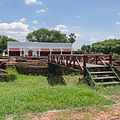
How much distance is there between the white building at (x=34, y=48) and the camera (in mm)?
39250

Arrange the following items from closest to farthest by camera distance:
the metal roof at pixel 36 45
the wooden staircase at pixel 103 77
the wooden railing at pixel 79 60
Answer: the wooden staircase at pixel 103 77
the wooden railing at pixel 79 60
the metal roof at pixel 36 45

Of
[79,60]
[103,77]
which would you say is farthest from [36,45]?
[103,77]

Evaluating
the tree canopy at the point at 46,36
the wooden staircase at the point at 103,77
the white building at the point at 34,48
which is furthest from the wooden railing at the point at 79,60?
the tree canopy at the point at 46,36

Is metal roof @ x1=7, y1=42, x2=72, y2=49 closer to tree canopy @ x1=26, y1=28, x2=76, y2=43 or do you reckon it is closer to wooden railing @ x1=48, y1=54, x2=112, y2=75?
tree canopy @ x1=26, y1=28, x2=76, y2=43

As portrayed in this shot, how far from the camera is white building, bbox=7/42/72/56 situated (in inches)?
1545

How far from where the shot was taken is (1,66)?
15062mm

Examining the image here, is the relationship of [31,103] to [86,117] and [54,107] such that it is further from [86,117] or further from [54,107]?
[86,117]

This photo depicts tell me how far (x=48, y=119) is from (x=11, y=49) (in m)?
38.0

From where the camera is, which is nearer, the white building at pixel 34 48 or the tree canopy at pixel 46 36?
the white building at pixel 34 48

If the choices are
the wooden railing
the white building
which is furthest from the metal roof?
the wooden railing

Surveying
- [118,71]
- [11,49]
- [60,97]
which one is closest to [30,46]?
[11,49]

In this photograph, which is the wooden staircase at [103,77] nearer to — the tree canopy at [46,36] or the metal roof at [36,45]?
the metal roof at [36,45]

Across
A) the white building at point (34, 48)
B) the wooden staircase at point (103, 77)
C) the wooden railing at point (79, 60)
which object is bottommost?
the wooden staircase at point (103, 77)

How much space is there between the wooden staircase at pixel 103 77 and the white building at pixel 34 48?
34.7m
